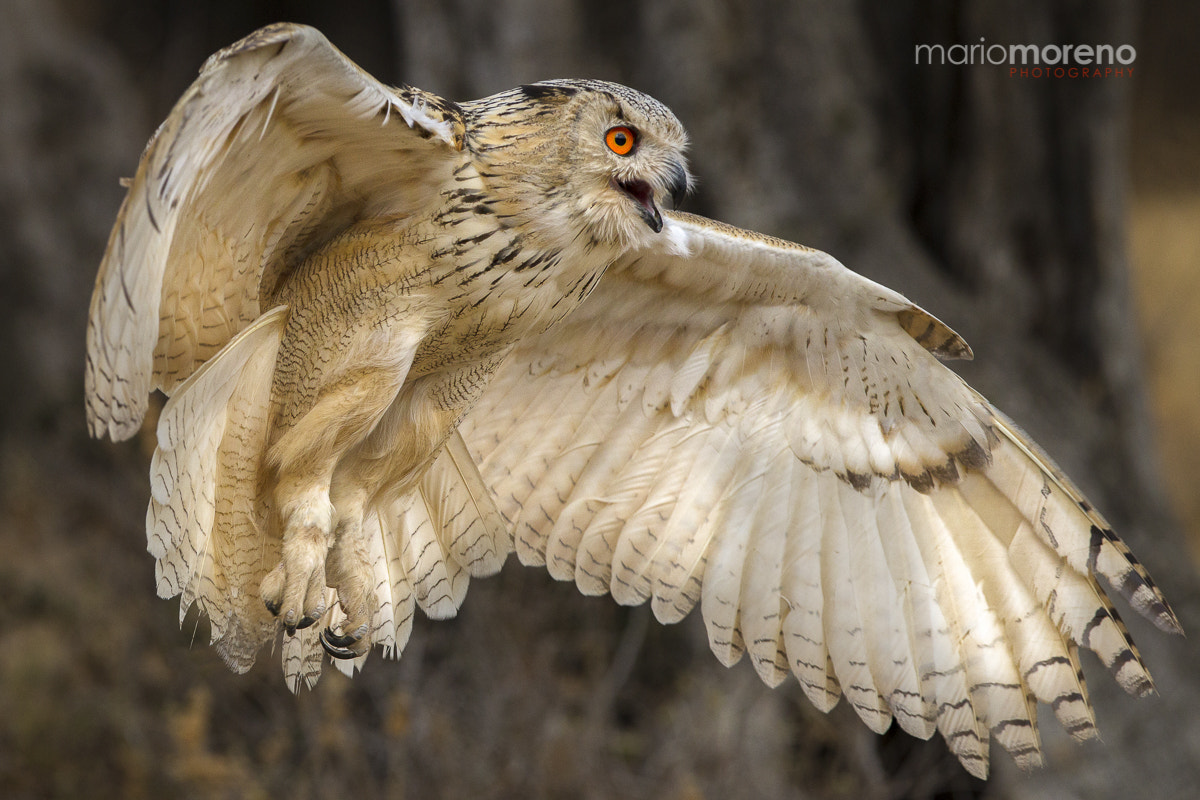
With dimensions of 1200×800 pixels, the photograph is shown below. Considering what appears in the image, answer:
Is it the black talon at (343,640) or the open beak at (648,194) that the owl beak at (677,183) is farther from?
the black talon at (343,640)

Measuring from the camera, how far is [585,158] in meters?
2.34

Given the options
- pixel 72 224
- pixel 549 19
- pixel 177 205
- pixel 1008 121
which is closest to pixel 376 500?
pixel 177 205

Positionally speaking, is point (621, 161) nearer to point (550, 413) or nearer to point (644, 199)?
point (644, 199)

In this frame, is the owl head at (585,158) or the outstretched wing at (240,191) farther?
the owl head at (585,158)

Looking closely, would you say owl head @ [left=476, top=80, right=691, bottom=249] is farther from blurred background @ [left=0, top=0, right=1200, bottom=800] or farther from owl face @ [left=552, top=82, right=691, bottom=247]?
blurred background @ [left=0, top=0, right=1200, bottom=800]

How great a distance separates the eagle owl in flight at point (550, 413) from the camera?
7.22ft

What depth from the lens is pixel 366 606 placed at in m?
2.73

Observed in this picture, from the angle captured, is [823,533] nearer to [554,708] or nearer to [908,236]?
[554,708]

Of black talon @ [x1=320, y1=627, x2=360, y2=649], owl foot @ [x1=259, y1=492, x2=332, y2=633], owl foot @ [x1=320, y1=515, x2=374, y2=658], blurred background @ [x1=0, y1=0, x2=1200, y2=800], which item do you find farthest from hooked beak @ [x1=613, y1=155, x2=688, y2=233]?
blurred background @ [x1=0, y1=0, x2=1200, y2=800]

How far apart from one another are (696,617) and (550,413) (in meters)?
2.99

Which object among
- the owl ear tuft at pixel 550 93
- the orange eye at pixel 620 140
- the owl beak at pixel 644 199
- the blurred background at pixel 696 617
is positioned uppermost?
the owl ear tuft at pixel 550 93

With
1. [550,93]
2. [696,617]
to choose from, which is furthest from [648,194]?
[696,617]

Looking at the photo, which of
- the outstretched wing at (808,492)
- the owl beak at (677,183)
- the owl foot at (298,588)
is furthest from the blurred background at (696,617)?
Result: the owl beak at (677,183)

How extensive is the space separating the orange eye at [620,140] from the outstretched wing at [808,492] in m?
0.43
